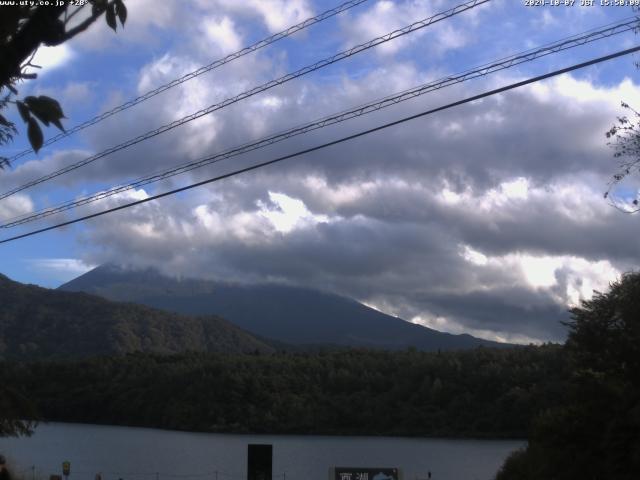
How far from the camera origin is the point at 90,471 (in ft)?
177

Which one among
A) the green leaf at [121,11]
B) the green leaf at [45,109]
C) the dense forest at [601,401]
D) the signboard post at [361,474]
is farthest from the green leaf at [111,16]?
the signboard post at [361,474]

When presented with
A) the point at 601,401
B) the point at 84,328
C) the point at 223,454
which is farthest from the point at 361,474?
the point at 84,328

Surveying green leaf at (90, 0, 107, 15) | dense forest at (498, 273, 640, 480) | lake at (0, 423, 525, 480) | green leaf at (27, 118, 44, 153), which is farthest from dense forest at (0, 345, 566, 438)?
green leaf at (27, 118, 44, 153)

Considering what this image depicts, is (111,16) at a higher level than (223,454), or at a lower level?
higher

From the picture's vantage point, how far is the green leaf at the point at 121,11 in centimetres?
350

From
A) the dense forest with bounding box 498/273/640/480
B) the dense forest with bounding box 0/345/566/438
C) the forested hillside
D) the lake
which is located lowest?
the lake

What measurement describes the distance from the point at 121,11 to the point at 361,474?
16541 millimetres

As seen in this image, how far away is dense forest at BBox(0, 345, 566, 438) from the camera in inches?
3164

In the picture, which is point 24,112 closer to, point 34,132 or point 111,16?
point 34,132

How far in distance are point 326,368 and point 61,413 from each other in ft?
96.6

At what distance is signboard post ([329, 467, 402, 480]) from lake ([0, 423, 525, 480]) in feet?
95.7

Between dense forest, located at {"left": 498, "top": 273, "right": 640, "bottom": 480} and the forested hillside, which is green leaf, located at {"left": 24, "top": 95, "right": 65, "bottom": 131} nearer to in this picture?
dense forest, located at {"left": 498, "top": 273, "right": 640, "bottom": 480}

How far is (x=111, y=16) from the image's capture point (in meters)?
3.50

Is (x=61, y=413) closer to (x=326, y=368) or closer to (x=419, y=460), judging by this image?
(x=326, y=368)
